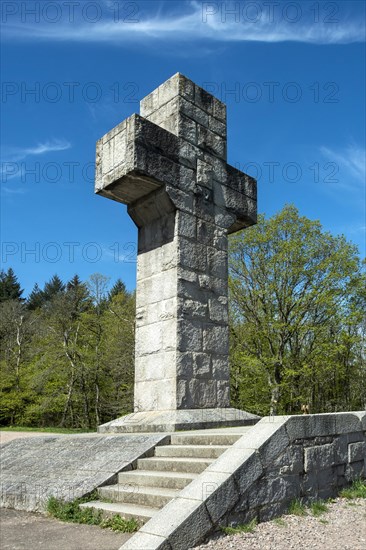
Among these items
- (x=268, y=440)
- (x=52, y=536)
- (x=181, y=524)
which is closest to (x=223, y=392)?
(x=268, y=440)

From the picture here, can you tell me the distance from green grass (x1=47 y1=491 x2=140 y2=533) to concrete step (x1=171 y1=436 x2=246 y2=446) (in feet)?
3.32

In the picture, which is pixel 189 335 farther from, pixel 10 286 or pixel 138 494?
pixel 10 286

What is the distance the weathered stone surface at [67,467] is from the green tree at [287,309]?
45.5 feet

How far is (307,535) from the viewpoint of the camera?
3.82m

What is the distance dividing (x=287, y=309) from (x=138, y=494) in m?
16.2

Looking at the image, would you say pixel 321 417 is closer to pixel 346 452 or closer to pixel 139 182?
pixel 346 452

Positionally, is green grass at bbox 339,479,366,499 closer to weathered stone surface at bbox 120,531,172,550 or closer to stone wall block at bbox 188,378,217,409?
stone wall block at bbox 188,378,217,409

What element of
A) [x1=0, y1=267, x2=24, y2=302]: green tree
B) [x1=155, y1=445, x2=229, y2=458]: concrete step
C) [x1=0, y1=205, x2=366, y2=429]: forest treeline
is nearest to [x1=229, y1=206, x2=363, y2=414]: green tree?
[x1=0, y1=205, x2=366, y2=429]: forest treeline

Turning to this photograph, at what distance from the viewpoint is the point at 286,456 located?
445 centimetres

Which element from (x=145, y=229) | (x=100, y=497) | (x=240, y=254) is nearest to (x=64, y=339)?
(x=240, y=254)

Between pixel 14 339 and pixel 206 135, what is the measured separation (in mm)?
27811

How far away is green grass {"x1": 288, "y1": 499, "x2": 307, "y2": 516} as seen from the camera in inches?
170

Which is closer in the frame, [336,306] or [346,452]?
[346,452]

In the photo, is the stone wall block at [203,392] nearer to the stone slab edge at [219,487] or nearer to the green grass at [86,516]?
the stone slab edge at [219,487]
